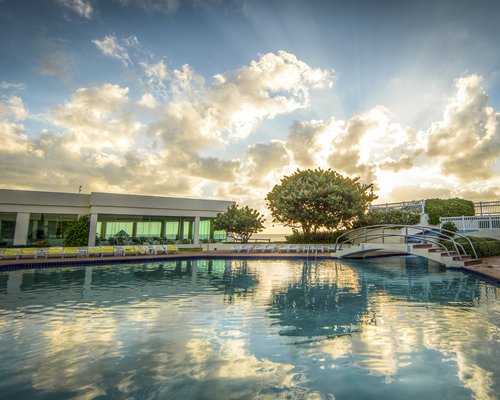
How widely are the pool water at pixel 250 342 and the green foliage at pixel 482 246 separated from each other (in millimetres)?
7638

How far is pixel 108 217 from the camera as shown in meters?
24.7

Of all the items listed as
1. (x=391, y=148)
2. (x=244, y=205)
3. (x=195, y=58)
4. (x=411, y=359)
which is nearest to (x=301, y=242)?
(x=244, y=205)

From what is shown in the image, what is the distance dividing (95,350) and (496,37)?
21.2 m

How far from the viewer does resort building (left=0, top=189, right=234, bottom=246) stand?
22.6m

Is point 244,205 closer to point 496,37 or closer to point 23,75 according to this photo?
point 23,75

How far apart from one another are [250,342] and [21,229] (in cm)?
2483

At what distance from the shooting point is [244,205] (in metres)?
28.9

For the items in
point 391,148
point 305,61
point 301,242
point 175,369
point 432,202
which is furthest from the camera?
point 301,242

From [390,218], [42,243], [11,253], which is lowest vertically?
[11,253]

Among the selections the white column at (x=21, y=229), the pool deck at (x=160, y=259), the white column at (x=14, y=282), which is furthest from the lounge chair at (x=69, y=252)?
the white column at (x=21, y=229)

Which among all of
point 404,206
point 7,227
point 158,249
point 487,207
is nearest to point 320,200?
point 404,206

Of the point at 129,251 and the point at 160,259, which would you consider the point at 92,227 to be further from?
the point at 160,259

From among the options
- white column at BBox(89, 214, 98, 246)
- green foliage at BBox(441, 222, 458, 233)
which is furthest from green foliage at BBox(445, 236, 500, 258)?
white column at BBox(89, 214, 98, 246)

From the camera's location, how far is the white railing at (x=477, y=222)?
791 inches
